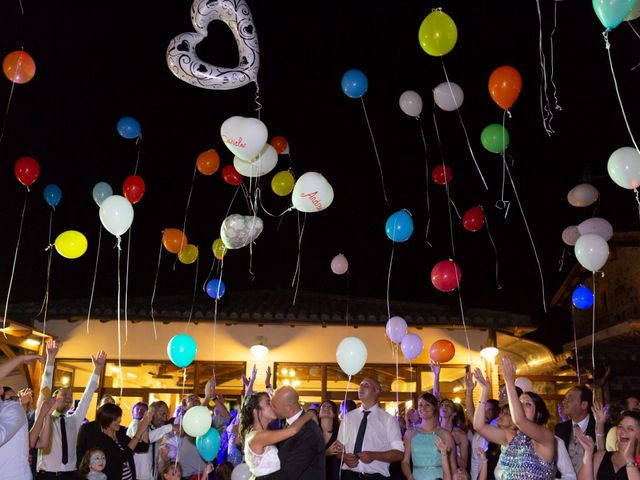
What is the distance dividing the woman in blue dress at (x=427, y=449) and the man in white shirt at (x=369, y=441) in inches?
6.1

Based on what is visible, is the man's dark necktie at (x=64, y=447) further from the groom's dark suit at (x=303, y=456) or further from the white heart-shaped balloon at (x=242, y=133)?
the white heart-shaped balloon at (x=242, y=133)

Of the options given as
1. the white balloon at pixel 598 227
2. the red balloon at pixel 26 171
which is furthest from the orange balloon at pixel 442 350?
the red balloon at pixel 26 171

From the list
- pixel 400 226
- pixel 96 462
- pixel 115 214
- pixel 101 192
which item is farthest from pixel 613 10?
pixel 101 192

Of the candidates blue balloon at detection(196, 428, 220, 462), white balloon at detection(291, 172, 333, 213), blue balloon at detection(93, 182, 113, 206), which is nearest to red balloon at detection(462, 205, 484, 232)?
white balloon at detection(291, 172, 333, 213)

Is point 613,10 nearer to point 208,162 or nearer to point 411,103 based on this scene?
point 411,103

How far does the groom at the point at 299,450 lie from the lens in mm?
3693

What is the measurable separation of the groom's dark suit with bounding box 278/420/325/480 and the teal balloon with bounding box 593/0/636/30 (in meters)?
3.44

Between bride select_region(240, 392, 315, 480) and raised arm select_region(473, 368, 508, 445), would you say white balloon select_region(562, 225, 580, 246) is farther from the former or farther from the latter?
bride select_region(240, 392, 315, 480)

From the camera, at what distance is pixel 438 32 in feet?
18.9

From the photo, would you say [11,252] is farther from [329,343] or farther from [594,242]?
[594,242]

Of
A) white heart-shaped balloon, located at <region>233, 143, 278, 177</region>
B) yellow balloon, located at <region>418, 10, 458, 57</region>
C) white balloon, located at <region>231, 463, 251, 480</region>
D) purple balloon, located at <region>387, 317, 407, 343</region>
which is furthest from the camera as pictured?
purple balloon, located at <region>387, 317, 407, 343</region>

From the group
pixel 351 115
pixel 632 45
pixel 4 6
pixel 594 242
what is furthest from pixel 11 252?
pixel 632 45

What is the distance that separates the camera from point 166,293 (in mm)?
12484

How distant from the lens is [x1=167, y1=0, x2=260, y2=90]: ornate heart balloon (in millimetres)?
5559
